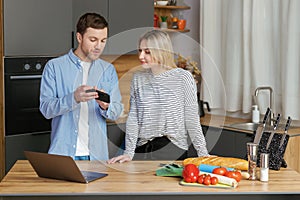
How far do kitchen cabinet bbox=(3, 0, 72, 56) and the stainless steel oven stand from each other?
8 cm

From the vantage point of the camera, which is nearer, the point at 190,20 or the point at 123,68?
the point at 123,68

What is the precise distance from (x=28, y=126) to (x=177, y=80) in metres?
1.88

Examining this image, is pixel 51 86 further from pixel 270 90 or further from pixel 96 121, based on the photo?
pixel 270 90

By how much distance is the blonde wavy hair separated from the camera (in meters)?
2.94

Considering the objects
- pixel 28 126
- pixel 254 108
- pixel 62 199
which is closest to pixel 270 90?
pixel 254 108

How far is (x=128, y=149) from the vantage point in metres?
3.21

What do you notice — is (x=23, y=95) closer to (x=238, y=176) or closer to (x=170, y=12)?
(x=170, y=12)

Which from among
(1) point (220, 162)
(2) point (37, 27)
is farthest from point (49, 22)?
(1) point (220, 162)

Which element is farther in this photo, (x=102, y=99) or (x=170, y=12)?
(x=170, y=12)

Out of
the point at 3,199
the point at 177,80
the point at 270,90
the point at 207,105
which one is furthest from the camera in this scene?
the point at 207,105

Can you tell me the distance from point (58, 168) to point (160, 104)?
1.90 feet

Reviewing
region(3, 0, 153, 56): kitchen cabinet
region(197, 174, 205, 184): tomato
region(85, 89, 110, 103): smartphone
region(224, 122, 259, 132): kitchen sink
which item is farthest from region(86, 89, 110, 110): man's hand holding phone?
region(224, 122, 259, 132): kitchen sink

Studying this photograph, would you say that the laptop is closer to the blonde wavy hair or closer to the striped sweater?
the striped sweater

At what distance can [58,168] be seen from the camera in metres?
2.83
